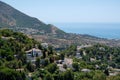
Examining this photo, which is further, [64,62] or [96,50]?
[96,50]

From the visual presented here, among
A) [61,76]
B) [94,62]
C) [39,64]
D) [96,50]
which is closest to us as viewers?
[61,76]

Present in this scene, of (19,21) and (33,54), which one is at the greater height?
(19,21)

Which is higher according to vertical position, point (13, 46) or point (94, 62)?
point (13, 46)

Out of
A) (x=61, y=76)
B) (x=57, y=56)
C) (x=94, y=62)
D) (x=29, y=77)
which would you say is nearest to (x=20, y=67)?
(x=29, y=77)

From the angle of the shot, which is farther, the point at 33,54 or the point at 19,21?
the point at 19,21

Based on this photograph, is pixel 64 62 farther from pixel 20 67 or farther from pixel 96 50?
pixel 96 50

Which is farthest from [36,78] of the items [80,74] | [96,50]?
[96,50]

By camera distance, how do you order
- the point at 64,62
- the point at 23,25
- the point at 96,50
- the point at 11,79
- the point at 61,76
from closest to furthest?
1. the point at 11,79
2. the point at 61,76
3. the point at 64,62
4. the point at 96,50
5. the point at 23,25

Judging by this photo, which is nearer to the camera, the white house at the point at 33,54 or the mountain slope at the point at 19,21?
the white house at the point at 33,54

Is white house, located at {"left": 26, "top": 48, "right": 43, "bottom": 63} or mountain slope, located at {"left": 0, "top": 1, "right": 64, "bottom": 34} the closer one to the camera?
white house, located at {"left": 26, "top": 48, "right": 43, "bottom": 63}
